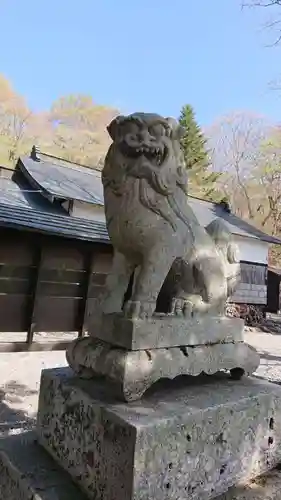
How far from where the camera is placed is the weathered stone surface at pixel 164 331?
4.99 ft

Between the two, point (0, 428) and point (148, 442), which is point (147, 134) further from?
point (0, 428)

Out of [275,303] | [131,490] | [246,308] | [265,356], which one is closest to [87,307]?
[265,356]

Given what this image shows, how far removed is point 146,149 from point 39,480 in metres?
1.54

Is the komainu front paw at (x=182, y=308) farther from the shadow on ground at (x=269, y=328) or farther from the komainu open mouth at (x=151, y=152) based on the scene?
the shadow on ground at (x=269, y=328)

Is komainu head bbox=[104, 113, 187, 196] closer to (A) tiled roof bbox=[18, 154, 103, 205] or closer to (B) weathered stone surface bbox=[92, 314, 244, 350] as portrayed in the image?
(B) weathered stone surface bbox=[92, 314, 244, 350]

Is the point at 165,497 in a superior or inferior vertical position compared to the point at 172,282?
inferior

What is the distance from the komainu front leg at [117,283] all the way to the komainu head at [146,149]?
0.41 metres

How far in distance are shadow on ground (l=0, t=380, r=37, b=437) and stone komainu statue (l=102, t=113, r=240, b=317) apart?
183cm

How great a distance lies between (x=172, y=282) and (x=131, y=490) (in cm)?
95

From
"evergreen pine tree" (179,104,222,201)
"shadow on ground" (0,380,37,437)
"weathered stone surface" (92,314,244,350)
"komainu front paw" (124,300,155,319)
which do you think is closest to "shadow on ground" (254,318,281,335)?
"shadow on ground" (0,380,37,437)

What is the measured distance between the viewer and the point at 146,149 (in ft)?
5.30

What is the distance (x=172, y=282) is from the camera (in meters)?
1.91

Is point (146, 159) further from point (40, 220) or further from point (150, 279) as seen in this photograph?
point (40, 220)

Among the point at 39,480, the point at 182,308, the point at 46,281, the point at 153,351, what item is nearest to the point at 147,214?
the point at 182,308
